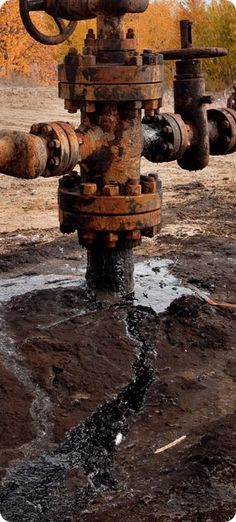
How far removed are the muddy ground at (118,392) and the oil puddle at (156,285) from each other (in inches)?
0.5

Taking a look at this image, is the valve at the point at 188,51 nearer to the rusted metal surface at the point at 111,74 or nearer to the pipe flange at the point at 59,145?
the rusted metal surface at the point at 111,74

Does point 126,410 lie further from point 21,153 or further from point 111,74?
point 111,74

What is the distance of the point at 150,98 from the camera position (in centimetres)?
387

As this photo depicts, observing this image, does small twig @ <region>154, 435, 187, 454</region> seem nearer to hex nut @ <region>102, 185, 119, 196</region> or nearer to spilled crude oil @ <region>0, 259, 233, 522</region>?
spilled crude oil @ <region>0, 259, 233, 522</region>

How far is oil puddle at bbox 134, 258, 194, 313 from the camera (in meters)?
4.45

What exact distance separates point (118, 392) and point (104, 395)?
0.24 feet

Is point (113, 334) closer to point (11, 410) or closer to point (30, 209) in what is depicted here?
point (11, 410)

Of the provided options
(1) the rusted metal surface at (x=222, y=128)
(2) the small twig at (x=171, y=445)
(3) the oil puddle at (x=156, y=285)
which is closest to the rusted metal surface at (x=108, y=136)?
(3) the oil puddle at (x=156, y=285)

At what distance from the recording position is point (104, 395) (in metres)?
3.50

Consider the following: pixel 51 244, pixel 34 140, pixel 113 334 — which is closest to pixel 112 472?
pixel 113 334

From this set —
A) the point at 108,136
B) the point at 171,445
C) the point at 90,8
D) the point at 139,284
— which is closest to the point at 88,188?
the point at 108,136

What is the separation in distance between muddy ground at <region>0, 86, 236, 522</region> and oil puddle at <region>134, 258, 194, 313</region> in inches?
0.5

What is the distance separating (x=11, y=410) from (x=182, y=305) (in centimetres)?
132

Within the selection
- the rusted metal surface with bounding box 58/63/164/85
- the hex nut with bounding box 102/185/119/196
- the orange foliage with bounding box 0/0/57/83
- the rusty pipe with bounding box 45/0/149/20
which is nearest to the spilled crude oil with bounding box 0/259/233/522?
the hex nut with bounding box 102/185/119/196
